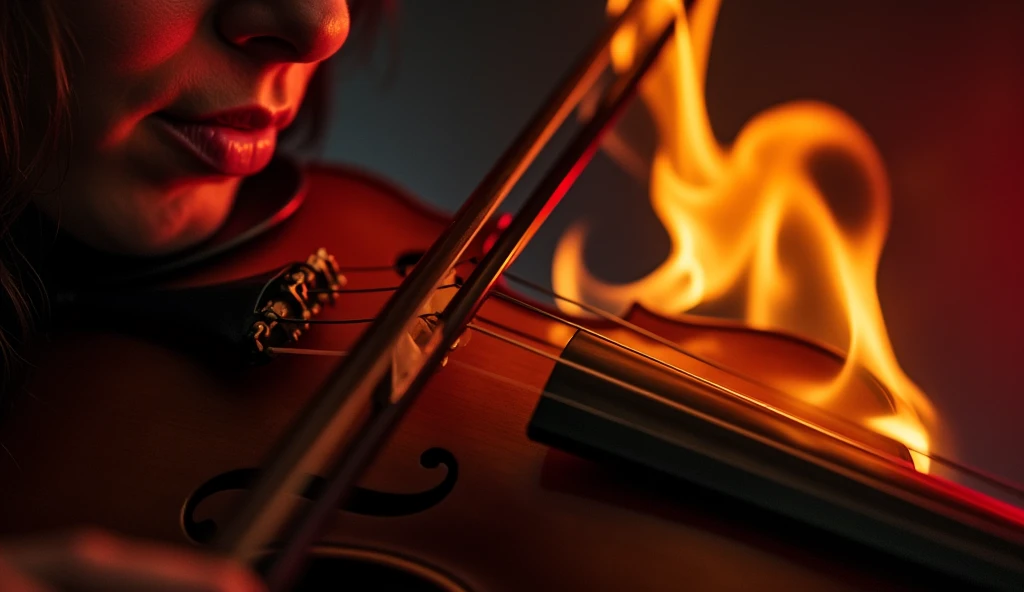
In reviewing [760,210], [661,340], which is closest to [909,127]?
[760,210]

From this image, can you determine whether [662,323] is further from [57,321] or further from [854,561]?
[57,321]

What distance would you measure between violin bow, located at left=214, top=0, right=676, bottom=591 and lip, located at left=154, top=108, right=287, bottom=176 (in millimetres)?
162

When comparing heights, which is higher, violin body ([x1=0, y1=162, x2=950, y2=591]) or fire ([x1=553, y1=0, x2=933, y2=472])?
fire ([x1=553, y1=0, x2=933, y2=472])

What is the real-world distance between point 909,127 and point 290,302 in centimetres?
58

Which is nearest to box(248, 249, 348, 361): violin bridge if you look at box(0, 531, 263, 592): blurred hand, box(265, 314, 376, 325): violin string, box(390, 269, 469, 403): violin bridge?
box(265, 314, 376, 325): violin string

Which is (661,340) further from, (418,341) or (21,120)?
(21,120)

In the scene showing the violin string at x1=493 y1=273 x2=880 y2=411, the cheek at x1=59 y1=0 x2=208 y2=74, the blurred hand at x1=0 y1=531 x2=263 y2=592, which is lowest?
the blurred hand at x1=0 y1=531 x2=263 y2=592

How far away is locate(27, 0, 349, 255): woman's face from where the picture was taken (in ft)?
1.34

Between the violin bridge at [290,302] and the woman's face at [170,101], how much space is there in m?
0.08

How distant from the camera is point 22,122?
0.43 metres

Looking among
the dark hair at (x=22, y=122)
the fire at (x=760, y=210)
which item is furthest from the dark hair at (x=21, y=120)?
the fire at (x=760, y=210)

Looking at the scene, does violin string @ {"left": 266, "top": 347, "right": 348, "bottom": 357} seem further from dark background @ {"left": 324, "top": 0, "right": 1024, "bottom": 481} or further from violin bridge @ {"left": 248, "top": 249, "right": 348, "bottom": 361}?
dark background @ {"left": 324, "top": 0, "right": 1024, "bottom": 481}

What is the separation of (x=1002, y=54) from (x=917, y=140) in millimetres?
95

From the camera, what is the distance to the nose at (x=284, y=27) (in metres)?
0.42
